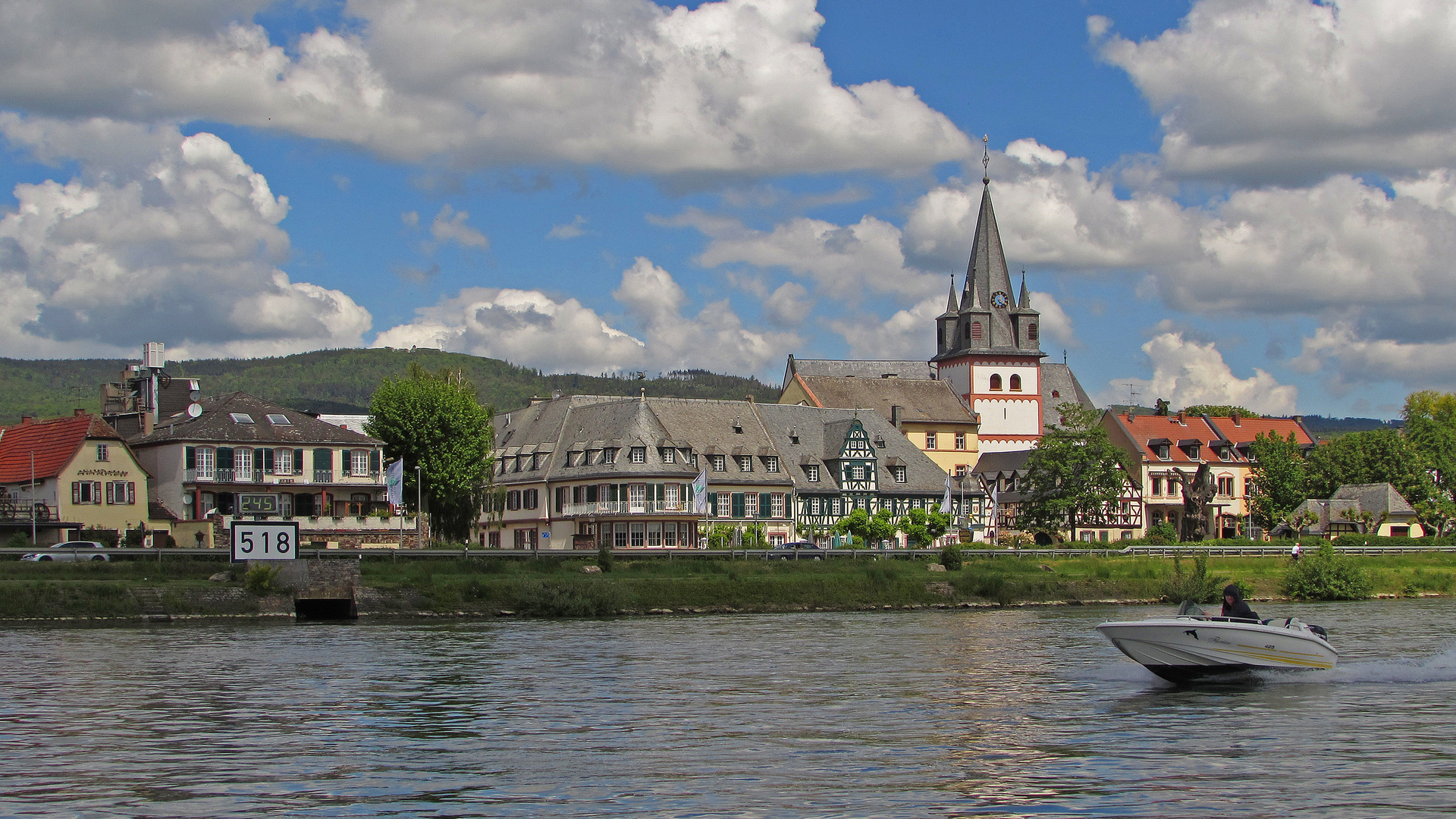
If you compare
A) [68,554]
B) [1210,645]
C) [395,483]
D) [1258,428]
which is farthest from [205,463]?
[1258,428]

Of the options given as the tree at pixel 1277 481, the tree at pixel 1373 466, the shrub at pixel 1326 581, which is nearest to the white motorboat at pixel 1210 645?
the shrub at pixel 1326 581

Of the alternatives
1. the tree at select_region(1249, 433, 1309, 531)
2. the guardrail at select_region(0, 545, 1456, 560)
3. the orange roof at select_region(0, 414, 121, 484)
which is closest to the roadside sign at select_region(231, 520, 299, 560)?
the guardrail at select_region(0, 545, 1456, 560)

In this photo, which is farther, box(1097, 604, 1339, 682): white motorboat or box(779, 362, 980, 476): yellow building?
box(779, 362, 980, 476): yellow building

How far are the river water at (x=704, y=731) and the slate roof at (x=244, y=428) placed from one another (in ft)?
119

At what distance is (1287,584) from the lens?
80.9 m

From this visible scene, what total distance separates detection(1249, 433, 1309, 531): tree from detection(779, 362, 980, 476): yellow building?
24918 mm

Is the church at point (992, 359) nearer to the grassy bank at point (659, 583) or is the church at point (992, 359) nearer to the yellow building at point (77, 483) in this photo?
the grassy bank at point (659, 583)

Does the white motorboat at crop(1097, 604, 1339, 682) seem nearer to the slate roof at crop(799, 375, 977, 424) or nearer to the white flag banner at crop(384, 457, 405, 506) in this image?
the white flag banner at crop(384, 457, 405, 506)

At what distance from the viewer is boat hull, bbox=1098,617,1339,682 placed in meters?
34.9

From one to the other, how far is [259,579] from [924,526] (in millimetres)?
47487

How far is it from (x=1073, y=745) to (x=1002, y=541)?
7658 cm

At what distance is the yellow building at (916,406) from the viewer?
454 feet

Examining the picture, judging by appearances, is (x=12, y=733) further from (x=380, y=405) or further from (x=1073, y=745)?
(x=380, y=405)

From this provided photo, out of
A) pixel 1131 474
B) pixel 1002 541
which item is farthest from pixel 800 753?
pixel 1131 474
